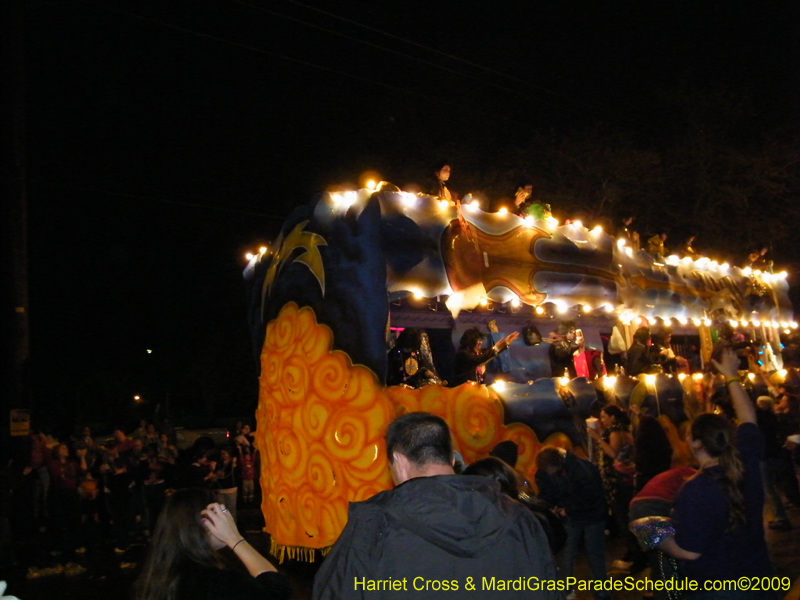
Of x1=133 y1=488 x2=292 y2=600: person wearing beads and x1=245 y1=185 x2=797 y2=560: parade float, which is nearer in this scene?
x1=133 y1=488 x2=292 y2=600: person wearing beads

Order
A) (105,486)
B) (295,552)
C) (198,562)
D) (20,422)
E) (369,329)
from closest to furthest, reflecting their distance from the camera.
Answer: (198,562)
(369,329)
(295,552)
(20,422)
(105,486)

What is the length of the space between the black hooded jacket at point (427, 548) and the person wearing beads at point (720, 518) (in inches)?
56.2

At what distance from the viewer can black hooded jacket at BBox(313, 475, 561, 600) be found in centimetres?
219

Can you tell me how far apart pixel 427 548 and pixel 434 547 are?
22mm

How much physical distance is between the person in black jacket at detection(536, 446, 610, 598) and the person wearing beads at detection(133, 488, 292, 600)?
3.51m

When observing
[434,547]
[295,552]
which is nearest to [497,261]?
[295,552]

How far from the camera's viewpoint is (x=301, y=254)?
7328 millimetres

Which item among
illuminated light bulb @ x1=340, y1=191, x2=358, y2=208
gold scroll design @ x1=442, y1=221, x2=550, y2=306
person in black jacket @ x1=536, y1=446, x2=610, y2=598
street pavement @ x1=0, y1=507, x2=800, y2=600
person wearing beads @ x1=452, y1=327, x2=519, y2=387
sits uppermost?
illuminated light bulb @ x1=340, y1=191, x2=358, y2=208

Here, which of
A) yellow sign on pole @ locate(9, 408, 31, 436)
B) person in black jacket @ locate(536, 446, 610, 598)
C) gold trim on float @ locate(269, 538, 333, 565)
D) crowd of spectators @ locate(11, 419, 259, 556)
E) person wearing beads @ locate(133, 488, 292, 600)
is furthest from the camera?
yellow sign on pole @ locate(9, 408, 31, 436)

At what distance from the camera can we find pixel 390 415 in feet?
21.2

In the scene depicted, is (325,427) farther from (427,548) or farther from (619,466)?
(427,548)

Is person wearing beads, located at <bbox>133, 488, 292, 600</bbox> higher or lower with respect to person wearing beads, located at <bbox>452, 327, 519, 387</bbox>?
lower

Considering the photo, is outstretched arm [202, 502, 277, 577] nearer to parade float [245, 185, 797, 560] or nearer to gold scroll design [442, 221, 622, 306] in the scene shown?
parade float [245, 185, 797, 560]

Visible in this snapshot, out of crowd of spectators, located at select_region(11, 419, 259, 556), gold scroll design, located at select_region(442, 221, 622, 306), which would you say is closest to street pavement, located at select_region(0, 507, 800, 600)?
crowd of spectators, located at select_region(11, 419, 259, 556)
